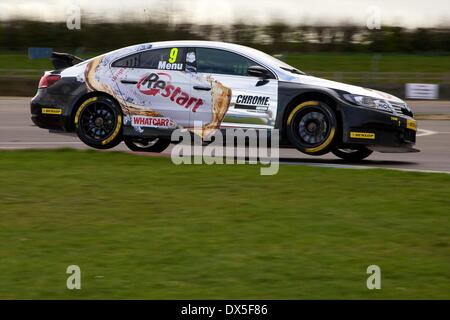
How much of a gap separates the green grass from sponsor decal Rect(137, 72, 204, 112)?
1.34m

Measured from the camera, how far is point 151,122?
1189 cm

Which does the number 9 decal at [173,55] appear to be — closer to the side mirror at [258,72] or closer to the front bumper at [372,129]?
the side mirror at [258,72]

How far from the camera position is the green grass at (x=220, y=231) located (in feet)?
20.6

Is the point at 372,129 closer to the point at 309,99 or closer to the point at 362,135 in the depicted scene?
the point at 362,135

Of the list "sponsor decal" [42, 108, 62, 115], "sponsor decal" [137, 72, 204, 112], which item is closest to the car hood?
"sponsor decal" [137, 72, 204, 112]

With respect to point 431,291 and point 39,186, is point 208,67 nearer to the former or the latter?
point 39,186

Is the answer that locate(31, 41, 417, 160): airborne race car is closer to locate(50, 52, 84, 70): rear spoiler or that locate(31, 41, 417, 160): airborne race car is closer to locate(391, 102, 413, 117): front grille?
locate(391, 102, 413, 117): front grille

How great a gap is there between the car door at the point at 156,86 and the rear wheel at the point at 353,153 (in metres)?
2.07

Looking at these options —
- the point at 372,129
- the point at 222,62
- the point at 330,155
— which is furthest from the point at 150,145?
the point at 372,129

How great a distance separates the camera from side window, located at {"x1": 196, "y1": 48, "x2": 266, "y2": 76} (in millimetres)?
11781

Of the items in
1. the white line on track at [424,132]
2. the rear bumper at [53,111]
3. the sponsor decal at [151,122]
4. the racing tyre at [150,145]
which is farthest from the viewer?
the white line on track at [424,132]

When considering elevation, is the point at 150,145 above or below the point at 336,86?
below

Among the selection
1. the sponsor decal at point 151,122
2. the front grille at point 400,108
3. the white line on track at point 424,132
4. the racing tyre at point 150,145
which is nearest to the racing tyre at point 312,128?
the front grille at point 400,108

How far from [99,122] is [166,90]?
0.97 m
